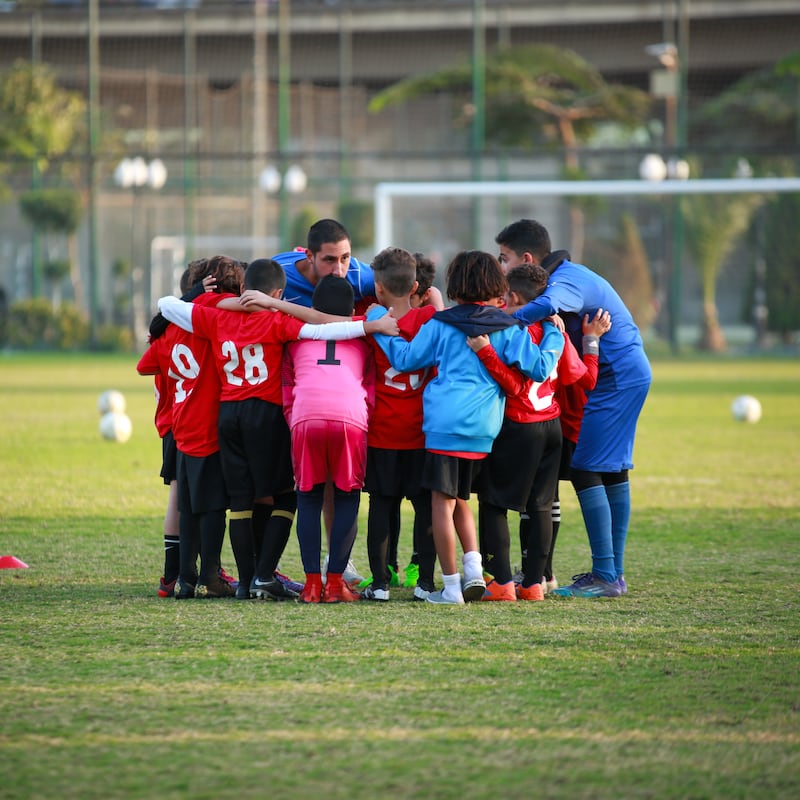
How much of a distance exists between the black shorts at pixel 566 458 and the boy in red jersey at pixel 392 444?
27.9 inches

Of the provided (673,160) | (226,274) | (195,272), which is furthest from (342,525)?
(673,160)

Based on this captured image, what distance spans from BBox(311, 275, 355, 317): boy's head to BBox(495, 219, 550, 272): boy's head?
71 centimetres

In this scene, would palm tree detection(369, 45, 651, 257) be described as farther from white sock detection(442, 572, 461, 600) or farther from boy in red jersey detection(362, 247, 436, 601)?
white sock detection(442, 572, 461, 600)

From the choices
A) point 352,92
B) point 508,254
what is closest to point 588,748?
point 508,254

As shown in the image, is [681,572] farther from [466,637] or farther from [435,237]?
[435,237]

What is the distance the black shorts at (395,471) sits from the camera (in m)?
5.56

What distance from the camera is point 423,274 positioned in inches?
229

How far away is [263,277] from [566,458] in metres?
1.62

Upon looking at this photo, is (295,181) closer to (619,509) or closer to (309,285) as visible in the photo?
(309,285)

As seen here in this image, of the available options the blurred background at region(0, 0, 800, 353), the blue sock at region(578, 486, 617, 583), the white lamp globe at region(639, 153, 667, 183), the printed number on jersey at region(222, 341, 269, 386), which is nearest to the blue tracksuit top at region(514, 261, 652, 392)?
the blue sock at region(578, 486, 617, 583)

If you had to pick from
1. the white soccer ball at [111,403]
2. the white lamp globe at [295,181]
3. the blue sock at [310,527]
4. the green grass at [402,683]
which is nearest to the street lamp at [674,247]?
the white lamp globe at [295,181]

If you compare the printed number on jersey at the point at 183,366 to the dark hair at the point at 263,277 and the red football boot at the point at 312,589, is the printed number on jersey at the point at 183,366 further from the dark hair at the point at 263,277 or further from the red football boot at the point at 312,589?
the red football boot at the point at 312,589

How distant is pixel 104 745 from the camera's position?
348cm

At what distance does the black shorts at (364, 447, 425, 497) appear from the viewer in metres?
5.56
